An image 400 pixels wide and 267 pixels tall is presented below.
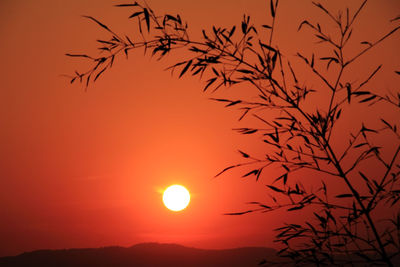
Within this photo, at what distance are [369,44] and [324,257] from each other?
78.8 inches

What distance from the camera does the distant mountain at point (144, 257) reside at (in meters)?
114

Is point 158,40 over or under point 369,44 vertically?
over

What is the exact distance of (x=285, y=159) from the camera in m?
4.30

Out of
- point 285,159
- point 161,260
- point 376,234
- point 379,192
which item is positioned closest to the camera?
point 376,234

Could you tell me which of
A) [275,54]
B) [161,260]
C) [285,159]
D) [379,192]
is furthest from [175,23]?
[161,260]

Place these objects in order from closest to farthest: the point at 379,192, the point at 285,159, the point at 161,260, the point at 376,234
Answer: the point at 376,234 → the point at 379,192 → the point at 285,159 → the point at 161,260

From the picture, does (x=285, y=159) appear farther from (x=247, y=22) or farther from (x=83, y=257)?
(x=83, y=257)

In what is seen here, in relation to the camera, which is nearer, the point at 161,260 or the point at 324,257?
the point at 324,257

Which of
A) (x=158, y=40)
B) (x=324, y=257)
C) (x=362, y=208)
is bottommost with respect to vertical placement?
(x=324, y=257)

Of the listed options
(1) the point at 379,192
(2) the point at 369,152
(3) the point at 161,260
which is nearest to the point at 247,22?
(2) the point at 369,152

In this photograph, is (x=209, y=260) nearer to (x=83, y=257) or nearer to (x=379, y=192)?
(x=83, y=257)

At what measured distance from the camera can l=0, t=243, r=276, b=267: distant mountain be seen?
11450 centimetres

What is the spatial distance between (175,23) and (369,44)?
1.80 meters

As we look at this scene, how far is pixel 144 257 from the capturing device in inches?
4579
